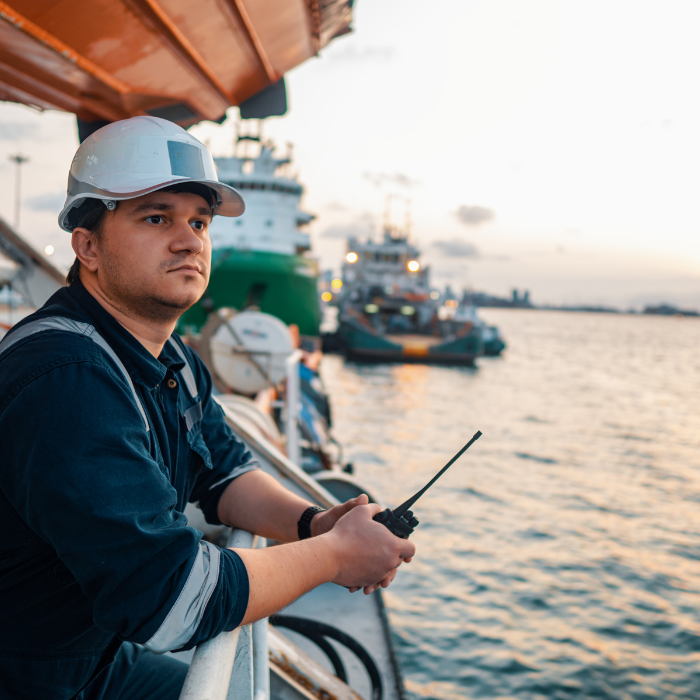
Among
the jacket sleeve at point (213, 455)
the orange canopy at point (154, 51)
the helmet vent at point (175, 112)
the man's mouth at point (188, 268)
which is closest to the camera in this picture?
the man's mouth at point (188, 268)

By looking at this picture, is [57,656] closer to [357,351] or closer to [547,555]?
[547,555]

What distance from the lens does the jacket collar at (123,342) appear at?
4.67ft

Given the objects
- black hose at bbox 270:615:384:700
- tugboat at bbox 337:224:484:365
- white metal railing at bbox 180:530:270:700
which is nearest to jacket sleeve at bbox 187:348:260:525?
white metal railing at bbox 180:530:270:700

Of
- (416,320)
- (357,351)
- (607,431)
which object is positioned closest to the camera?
(607,431)

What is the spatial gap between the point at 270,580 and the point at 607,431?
812 inches

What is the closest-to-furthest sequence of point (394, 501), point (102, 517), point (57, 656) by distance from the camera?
point (102, 517) → point (57, 656) → point (394, 501)

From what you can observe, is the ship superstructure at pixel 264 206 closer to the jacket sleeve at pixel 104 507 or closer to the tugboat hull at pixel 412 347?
the tugboat hull at pixel 412 347

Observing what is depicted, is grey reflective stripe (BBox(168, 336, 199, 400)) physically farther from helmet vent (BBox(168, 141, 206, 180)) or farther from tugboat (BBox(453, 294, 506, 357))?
tugboat (BBox(453, 294, 506, 357))

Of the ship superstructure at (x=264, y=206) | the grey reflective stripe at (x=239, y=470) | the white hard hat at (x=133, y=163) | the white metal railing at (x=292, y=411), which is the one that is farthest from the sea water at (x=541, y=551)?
the ship superstructure at (x=264, y=206)

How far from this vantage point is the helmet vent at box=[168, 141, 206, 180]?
5.08 feet

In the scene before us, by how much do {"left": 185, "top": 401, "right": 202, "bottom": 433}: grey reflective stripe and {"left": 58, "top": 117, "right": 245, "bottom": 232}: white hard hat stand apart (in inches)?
25.4

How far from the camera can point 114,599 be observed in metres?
1.14

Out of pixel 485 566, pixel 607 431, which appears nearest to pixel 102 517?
pixel 485 566

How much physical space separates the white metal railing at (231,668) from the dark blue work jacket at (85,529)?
0.04 m
